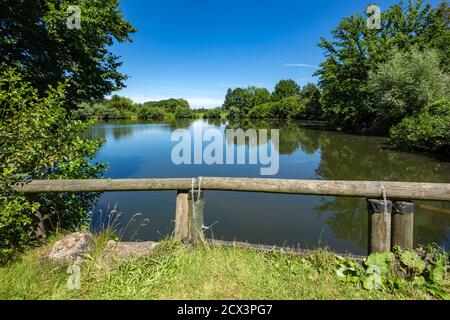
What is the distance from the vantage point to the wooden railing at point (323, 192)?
248 cm

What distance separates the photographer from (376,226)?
2602 millimetres

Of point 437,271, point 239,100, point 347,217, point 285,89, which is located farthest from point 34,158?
point 239,100

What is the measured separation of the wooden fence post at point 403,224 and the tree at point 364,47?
24.9m

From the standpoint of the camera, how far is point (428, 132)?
43.0ft

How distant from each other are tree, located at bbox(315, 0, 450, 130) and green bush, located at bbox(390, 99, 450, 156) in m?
8.79

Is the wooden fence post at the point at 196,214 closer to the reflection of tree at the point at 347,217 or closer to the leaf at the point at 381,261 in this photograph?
the leaf at the point at 381,261

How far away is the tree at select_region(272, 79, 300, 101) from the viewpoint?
258 feet

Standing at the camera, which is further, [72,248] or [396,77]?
[396,77]

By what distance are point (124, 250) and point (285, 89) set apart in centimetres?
8295

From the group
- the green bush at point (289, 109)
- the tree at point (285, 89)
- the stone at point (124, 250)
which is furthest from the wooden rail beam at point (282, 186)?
the tree at point (285, 89)

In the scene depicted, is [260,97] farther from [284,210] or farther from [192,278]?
[192,278]
